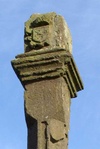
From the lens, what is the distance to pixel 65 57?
29.0 feet

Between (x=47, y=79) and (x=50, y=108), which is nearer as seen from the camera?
(x=50, y=108)

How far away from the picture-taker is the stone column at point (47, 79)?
863 cm

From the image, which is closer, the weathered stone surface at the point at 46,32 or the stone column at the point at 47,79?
the stone column at the point at 47,79

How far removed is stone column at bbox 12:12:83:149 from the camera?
8633 millimetres

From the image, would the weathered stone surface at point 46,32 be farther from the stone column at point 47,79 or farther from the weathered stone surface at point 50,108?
the weathered stone surface at point 50,108

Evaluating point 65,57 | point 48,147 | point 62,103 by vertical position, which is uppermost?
point 65,57

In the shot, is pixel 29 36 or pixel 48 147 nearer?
pixel 48 147

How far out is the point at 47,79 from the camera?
8914 mm

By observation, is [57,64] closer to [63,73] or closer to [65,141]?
[63,73]

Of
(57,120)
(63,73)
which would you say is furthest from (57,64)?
(57,120)

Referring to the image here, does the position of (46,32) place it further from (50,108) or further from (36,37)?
(50,108)

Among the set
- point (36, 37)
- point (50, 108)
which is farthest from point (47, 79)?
point (36, 37)

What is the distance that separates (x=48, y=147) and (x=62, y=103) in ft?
1.95

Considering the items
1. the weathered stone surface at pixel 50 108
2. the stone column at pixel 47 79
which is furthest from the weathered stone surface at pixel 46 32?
the weathered stone surface at pixel 50 108
